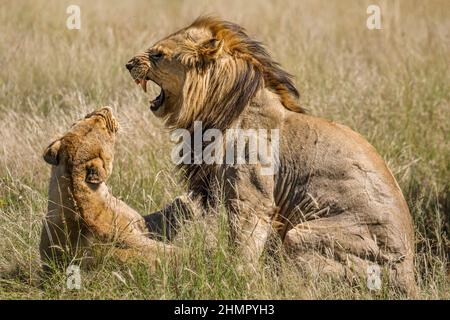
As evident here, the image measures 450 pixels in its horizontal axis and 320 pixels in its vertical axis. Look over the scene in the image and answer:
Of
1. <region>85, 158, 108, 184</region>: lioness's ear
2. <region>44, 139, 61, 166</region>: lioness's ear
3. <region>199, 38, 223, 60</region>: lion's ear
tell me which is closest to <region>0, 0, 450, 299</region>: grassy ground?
<region>85, 158, 108, 184</region>: lioness's ear

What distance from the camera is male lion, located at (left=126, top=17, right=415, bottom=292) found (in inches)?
226

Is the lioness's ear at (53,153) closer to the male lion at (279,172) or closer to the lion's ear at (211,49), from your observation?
the male lion at (279,172)

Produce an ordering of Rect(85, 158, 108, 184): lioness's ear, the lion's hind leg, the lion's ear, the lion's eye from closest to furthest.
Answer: Rect(85, 158, 108, 184): lioness's ear → the lion's hind leg → the lion's ear → the lion's eye

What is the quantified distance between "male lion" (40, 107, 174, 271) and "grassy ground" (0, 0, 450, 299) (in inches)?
5.7

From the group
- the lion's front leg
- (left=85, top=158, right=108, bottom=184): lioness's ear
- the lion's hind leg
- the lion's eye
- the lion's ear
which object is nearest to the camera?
(left=85, top=158, right=108, bottom=184): lioness's ear

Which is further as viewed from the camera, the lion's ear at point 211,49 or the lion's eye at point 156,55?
the lion's eye at point 156,55

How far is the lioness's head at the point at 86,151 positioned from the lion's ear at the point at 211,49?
0.88 metres

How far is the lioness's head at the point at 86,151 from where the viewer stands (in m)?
5.54

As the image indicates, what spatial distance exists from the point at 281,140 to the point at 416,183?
2.49 metres

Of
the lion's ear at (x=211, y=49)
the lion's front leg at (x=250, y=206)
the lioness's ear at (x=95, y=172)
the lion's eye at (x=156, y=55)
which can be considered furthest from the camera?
the lion's eye at (x=156, y=55)

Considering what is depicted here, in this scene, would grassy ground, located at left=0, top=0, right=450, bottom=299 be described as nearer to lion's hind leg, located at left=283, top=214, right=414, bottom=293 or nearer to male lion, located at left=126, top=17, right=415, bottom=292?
lion's hind leg, located at left=283, top=214, right=414, bottom=293

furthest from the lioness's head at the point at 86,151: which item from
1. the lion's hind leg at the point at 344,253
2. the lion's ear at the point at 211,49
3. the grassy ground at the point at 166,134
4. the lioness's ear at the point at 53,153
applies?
the lion's hind leg at the point at 344,253

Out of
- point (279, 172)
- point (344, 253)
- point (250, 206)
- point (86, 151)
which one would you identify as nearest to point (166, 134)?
point (279, 172)

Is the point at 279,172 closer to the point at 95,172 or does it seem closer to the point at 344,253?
the point at 344,253
